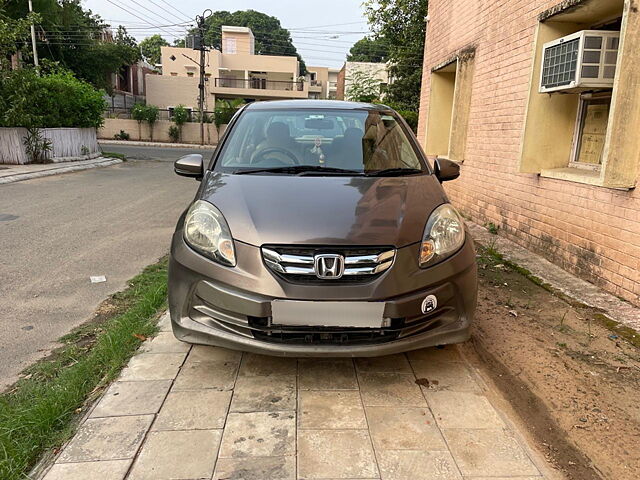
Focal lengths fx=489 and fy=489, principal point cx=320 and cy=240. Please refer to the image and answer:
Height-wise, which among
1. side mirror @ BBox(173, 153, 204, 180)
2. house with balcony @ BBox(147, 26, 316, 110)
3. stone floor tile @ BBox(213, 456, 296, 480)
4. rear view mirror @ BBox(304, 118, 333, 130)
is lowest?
stone floor tile @ BBox(213, 456, 296, 480)

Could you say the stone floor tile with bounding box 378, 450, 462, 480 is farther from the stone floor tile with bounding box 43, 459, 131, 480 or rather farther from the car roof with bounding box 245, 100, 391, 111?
the car roof with bounding box 245, 100, 391, 111

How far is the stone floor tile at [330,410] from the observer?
247 cm

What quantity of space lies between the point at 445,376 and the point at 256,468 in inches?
53.1

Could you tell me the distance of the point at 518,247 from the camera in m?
5.83

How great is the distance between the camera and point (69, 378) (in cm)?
290

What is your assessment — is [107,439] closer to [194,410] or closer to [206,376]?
[194,410]

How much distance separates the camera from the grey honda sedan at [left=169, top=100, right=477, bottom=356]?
98.3 inches

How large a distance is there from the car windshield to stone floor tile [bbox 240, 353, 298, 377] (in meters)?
1.24

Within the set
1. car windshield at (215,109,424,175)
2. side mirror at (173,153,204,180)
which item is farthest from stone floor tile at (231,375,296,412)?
side mirror at (173,153,204,180)

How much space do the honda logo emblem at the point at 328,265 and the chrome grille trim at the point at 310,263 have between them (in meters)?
0.02

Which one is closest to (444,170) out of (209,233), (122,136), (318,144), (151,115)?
(318,144)

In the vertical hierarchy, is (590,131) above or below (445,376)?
above

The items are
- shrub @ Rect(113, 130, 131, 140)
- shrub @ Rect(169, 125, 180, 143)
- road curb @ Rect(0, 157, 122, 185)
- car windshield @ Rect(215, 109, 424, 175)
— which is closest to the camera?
car windshield @ Rect(215, 109, 424, 175)

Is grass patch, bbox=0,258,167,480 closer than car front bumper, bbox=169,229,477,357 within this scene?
Yes
